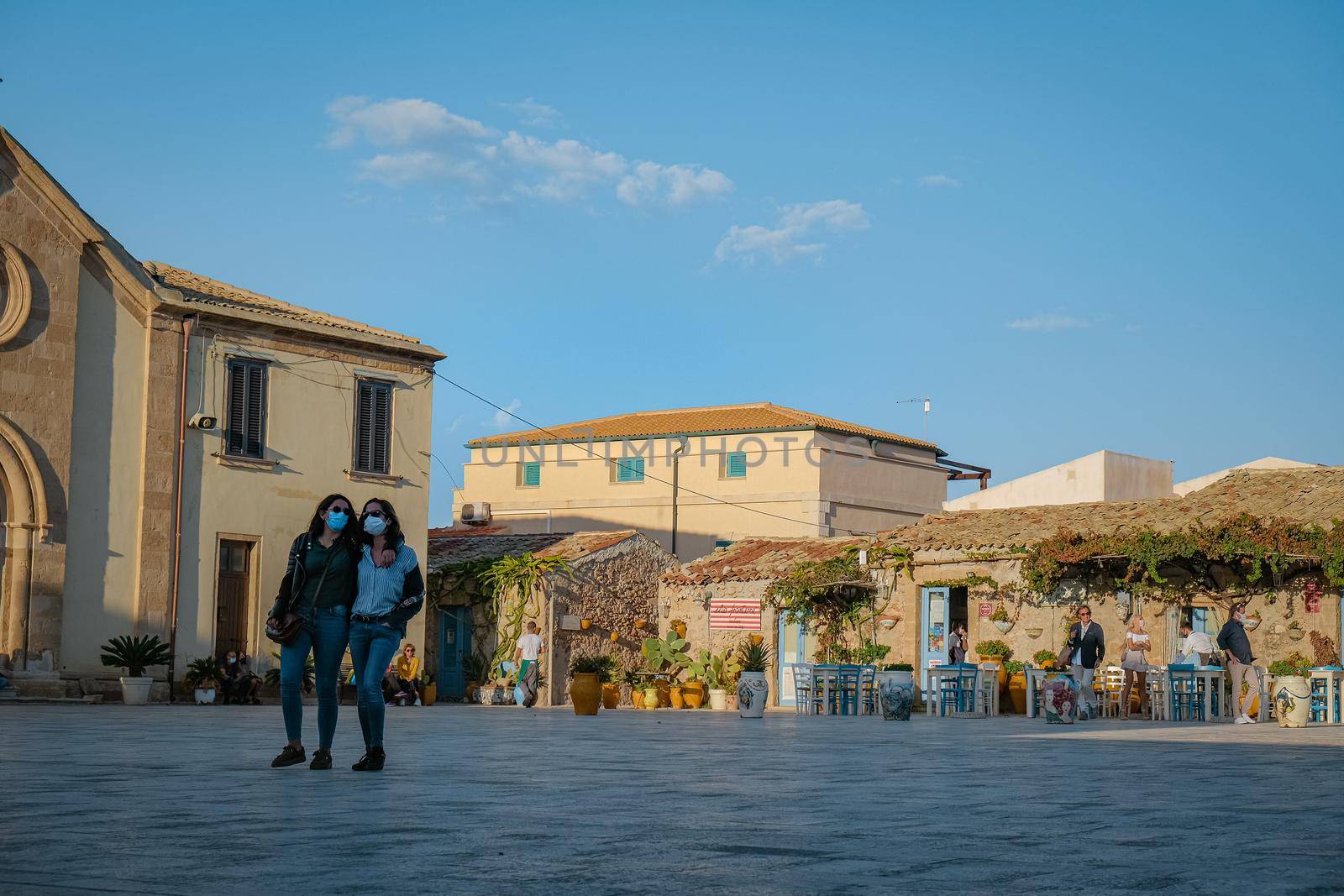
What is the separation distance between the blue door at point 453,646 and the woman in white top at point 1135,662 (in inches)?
535

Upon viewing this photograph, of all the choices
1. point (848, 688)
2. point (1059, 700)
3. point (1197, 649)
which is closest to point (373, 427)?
point (848, 688)

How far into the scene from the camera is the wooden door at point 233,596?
26047mm

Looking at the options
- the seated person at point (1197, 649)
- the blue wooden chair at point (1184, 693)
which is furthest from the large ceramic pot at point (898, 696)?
the seated person at point (1197, 649)

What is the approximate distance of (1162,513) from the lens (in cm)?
2478

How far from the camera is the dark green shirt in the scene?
928 cm

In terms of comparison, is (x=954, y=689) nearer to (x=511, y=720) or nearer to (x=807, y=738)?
(x=511, y=720)

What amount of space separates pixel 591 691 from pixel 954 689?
530 centimetres

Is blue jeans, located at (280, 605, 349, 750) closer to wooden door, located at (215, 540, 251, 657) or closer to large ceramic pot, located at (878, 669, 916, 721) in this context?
large ceramic pot, located at (878, 669, 916, 721)

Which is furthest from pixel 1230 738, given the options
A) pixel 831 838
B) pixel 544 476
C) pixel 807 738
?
pixel 544 476

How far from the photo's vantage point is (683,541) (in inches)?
1925

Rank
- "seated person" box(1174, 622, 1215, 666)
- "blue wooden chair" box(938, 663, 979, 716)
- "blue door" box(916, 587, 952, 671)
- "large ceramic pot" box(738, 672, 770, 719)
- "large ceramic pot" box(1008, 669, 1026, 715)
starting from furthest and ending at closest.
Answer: "blue door" box(916, 587, 952, 671)
"large ceramic pot" box(1008, 669, 1026, 715)
"blue wooden chair" box(938, 663, 979, 716)
"seated person" box(1174, 622, 1215, 666)
"large ceramic pot" box(738, 672, 770, 719)

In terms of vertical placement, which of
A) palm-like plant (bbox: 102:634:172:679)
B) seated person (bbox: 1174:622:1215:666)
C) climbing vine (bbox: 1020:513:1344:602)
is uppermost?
climbing vine (bbox: 1020:513:1344:602)

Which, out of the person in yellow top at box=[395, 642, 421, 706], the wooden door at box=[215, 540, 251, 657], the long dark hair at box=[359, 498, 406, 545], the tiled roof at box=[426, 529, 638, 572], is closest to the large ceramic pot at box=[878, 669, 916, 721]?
the person in yellow top at box=[395, 642, 421, 706]

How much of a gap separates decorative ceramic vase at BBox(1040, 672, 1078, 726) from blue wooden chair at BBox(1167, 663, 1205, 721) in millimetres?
2083
